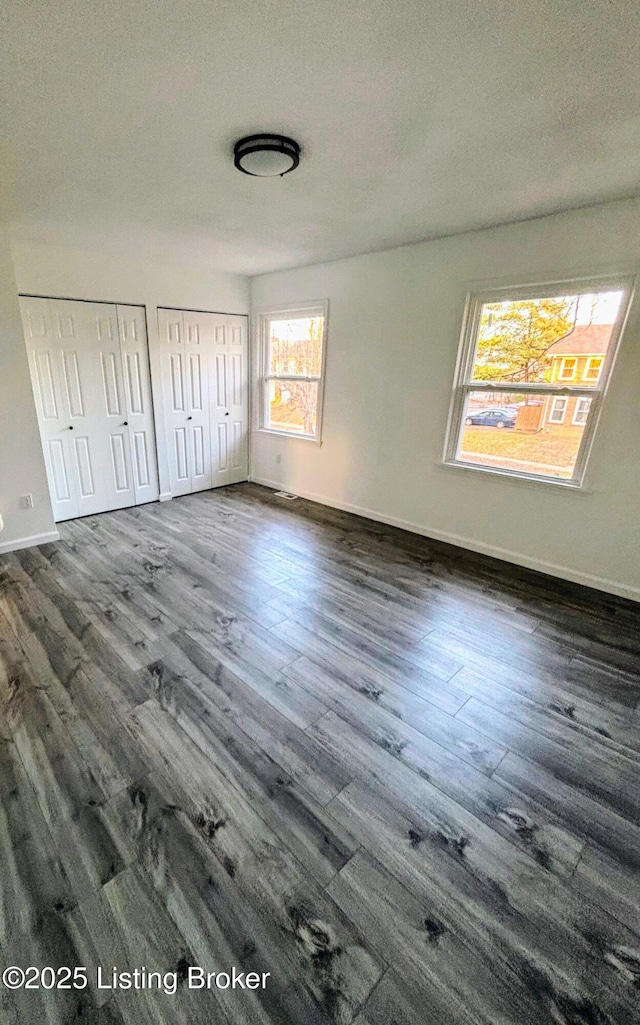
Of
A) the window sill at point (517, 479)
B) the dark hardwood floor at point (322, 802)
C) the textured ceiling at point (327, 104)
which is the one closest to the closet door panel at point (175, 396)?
the textured ceiling at point (327, 104)

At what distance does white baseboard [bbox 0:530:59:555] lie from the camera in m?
3.36

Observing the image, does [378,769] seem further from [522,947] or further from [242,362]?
[242,362]

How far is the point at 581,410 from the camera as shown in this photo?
291cm

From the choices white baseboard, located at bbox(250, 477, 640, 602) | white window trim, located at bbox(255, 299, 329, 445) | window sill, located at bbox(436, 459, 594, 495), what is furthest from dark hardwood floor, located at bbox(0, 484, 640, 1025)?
white window trim, located at bbox(255, 299, 329, 445)

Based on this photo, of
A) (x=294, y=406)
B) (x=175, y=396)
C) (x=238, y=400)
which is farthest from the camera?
(x=238, y=400)

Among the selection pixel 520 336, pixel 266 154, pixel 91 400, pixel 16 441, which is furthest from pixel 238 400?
pixel 266 154

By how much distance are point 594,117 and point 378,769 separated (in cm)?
276

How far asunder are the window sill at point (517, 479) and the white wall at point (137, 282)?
10.1 feet

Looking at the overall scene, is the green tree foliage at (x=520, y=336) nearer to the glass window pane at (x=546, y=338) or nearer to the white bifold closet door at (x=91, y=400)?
the glass window pane at (x=546, y=338)

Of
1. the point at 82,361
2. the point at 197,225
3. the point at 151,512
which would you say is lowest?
the point at 151,512

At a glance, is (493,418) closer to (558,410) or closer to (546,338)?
(558,410)

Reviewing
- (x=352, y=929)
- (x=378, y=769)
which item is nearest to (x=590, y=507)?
(x=378, y=769)

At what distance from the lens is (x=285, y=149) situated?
74.2 inches

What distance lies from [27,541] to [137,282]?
264 cm
